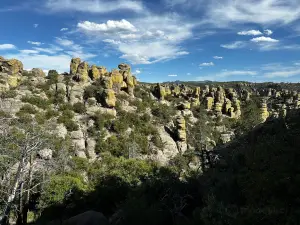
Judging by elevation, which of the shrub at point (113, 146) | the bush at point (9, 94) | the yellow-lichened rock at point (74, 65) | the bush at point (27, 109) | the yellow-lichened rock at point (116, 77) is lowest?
the shrub at point (113, 146)

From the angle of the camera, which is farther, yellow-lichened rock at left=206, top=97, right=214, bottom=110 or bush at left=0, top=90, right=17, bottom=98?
yellow-lichened rock at left=206, top=97, right=214, bottom=110

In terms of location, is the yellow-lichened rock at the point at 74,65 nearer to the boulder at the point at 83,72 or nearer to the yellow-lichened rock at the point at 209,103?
the boulder at the point at 83,72

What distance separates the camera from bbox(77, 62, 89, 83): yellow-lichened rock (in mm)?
52303

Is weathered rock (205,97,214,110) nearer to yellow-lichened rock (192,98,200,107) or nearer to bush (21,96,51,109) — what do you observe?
yellow-lichened rock (192,98,200,107)

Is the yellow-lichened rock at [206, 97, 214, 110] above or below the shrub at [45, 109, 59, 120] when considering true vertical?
above

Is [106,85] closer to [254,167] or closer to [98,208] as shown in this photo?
[98,208]

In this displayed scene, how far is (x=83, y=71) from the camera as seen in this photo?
176 ft

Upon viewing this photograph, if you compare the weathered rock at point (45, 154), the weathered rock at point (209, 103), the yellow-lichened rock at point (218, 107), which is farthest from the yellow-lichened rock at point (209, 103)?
the weathered rock at point (45, 154)

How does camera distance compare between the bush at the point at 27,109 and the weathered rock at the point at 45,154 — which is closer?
the weathered rock at the point at 45,154

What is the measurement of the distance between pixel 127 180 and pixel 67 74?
3957 centimetres

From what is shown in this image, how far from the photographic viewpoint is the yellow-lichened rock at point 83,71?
52303mm

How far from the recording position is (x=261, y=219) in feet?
25.3

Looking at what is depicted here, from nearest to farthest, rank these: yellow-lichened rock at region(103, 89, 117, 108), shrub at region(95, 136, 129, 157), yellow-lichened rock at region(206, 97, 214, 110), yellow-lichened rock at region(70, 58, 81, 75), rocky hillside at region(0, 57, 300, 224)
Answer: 1. rocky hillside at region(0, 57, 300, 224)
2. shrub at region(95, 136, 129, 157)
3. yellow-lichened rock at region(103, 89, 117, 108)
4. yellow-lichened rock at region(70, 58, 81, 75)
5. yellow-lichened rock at region(206, 97, 214, 110)

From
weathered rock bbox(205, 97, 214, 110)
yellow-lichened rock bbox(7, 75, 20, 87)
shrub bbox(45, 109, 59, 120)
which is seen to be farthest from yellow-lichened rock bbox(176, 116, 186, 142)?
yellow-lichened rock bbox(7, 75, 20, 87)
